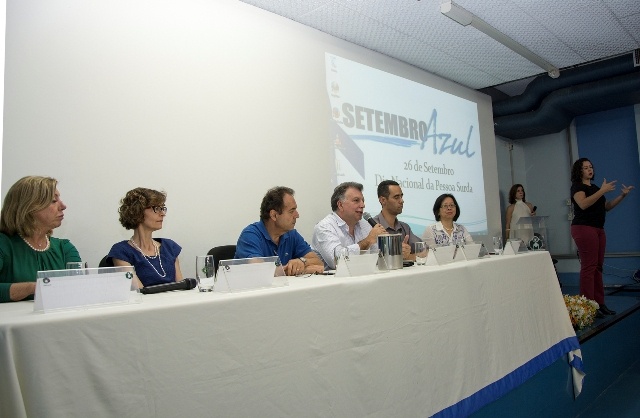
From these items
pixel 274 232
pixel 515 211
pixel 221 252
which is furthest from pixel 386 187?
pixel 515 211

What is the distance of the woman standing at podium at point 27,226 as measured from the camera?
68.3 inches

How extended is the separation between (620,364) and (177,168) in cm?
312

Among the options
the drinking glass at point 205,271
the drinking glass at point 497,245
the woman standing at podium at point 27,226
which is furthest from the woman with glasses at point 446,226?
the woman standing at podium at point 27,226

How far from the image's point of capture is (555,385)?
2.15 meters

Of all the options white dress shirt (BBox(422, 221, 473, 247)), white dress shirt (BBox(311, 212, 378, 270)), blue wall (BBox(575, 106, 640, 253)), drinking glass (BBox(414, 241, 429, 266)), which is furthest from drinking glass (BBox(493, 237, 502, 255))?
blue wall (BBox(575, 106, 640, 253))

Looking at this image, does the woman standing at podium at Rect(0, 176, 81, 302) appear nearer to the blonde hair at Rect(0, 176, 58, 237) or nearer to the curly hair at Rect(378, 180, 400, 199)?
the blonde hair at Rect(0, 176, 58, 237)

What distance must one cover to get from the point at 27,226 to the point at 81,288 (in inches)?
38.3

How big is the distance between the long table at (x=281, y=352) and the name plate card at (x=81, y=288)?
52mm

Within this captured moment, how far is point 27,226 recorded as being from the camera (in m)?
1.76

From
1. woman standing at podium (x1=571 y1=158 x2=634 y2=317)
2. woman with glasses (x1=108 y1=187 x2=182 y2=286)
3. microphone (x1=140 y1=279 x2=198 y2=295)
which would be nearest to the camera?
microphone (x1=140 y1=279 x2=198 y2=295)

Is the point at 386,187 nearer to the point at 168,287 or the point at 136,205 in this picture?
the point at 136,205

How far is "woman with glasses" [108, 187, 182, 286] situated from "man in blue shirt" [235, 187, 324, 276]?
0.33 metres

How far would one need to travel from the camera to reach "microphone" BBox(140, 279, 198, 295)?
136 cm

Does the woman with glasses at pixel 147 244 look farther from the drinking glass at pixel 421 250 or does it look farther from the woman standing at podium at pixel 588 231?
the woman standing at podium at pixel 588 231
